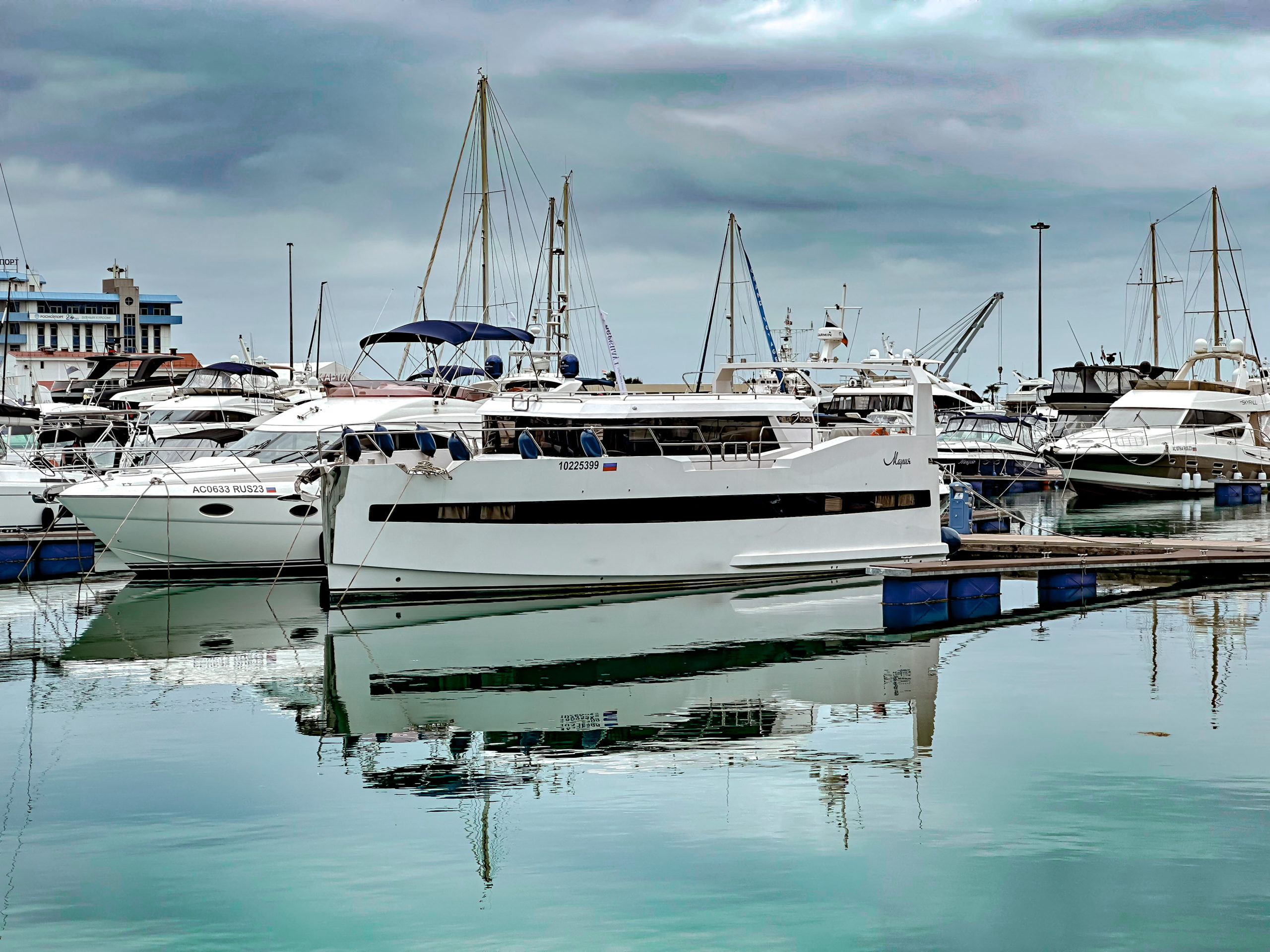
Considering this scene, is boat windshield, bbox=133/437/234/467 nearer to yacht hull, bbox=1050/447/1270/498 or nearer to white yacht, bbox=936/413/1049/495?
white yacht, bbox=936/413/1049/495

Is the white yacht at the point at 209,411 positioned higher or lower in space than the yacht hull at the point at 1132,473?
higher

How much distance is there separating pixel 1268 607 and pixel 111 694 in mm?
16800

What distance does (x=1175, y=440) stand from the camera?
1634 inches

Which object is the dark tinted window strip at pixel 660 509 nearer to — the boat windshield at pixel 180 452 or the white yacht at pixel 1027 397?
the boat windshield at pixel 180 452

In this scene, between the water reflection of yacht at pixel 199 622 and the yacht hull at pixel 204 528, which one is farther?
the yacht hull at pixel 204 528

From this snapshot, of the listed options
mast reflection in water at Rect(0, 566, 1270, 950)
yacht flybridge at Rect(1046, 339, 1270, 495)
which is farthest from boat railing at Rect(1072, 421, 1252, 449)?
mast reflection in water at Rect(0, 566, 1270, 950)

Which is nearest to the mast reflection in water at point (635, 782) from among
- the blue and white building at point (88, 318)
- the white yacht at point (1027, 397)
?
the white yacht at point (1027, 397)

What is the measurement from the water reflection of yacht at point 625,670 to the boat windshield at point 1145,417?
2523cm

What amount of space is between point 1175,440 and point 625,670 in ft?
101

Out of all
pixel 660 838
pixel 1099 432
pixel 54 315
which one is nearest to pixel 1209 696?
pixel 660 838

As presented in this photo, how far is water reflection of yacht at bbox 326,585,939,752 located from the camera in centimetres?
1367

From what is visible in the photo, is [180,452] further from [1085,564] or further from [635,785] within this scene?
[635,785]

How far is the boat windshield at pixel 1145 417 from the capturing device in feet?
139

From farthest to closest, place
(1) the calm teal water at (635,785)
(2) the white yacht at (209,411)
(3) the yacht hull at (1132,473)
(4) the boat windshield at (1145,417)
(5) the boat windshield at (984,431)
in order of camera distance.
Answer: (5) the boat windshield at (984,431) → (4) the boat windshield at (1145,417) → (3) the yacht hull at (1132,473) → (2) the white yacht at (209,411) → (1) the calm teal water at (635,785)
